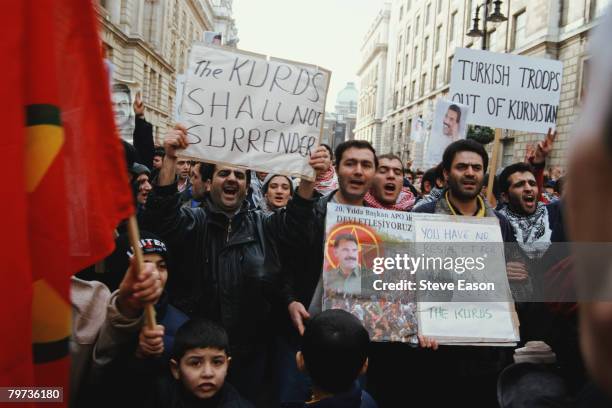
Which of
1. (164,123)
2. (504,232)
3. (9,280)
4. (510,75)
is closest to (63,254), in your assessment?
(9,280)

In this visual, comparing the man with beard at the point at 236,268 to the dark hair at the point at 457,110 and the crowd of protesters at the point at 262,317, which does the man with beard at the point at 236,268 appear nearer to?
the crowd of protesters at the point at 262,317

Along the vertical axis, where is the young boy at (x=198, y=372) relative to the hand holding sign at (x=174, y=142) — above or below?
below

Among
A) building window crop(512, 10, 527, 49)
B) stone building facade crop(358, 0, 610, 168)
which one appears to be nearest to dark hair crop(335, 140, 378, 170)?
stone building facade crop(358, 0, 610, 168)

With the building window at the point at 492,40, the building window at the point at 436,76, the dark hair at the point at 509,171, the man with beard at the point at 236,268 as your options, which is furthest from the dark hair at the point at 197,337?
the building window at the point at 436,76

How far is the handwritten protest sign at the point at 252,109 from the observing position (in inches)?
116

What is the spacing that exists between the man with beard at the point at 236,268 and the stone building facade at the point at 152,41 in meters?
19.3

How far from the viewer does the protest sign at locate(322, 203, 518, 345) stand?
8.55 feet

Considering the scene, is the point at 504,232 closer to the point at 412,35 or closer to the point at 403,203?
the point at 403,203

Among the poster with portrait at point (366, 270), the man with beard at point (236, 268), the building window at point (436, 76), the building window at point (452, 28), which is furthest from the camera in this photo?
the building window at point (436, 76)

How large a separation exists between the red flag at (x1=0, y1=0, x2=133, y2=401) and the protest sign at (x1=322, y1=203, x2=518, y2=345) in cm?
124

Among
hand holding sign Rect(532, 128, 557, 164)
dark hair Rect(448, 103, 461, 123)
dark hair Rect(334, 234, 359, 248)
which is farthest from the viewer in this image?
dark hair Rect(448, 103, 461, 123)

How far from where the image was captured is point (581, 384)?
1.52 meters

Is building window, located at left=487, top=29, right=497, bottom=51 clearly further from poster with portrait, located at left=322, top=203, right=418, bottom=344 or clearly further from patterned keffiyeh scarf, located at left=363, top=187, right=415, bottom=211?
poster with portrait, located at left=322, top=203, right=418, bottom=344

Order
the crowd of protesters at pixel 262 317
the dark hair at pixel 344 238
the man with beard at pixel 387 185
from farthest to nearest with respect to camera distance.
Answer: the man with beard at pixel 387 185
the dark hair at pixel 344 238
the crowd of protesters at pixel 262 317
